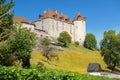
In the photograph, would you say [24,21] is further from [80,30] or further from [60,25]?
[80,30]

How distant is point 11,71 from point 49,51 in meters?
81.3

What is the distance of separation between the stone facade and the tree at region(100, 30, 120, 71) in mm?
48293

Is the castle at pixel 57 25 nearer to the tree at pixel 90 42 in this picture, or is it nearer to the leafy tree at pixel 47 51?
the tree at pixel 90 42

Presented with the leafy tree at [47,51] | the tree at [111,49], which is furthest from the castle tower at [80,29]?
the leafy tree at [47,51]

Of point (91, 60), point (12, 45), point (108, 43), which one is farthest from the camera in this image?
point (91, 60)

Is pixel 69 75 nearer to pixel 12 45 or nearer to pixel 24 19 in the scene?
pixel 12 45

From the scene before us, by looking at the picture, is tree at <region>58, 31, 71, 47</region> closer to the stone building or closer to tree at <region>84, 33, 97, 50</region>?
the stone building

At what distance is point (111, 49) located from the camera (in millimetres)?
108125

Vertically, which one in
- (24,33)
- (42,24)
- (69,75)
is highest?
(42,24)

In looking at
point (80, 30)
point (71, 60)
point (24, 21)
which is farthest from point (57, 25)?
point (71, 60)

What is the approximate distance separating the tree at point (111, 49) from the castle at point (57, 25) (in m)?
43.8

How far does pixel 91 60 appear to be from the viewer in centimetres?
12088

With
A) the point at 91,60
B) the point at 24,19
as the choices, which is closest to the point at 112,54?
the point at 91,60

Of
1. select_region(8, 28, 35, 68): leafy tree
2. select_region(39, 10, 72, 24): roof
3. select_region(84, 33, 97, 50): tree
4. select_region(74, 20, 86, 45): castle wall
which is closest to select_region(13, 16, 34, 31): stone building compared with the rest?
select_region(39, 10, 72, 24): roof
